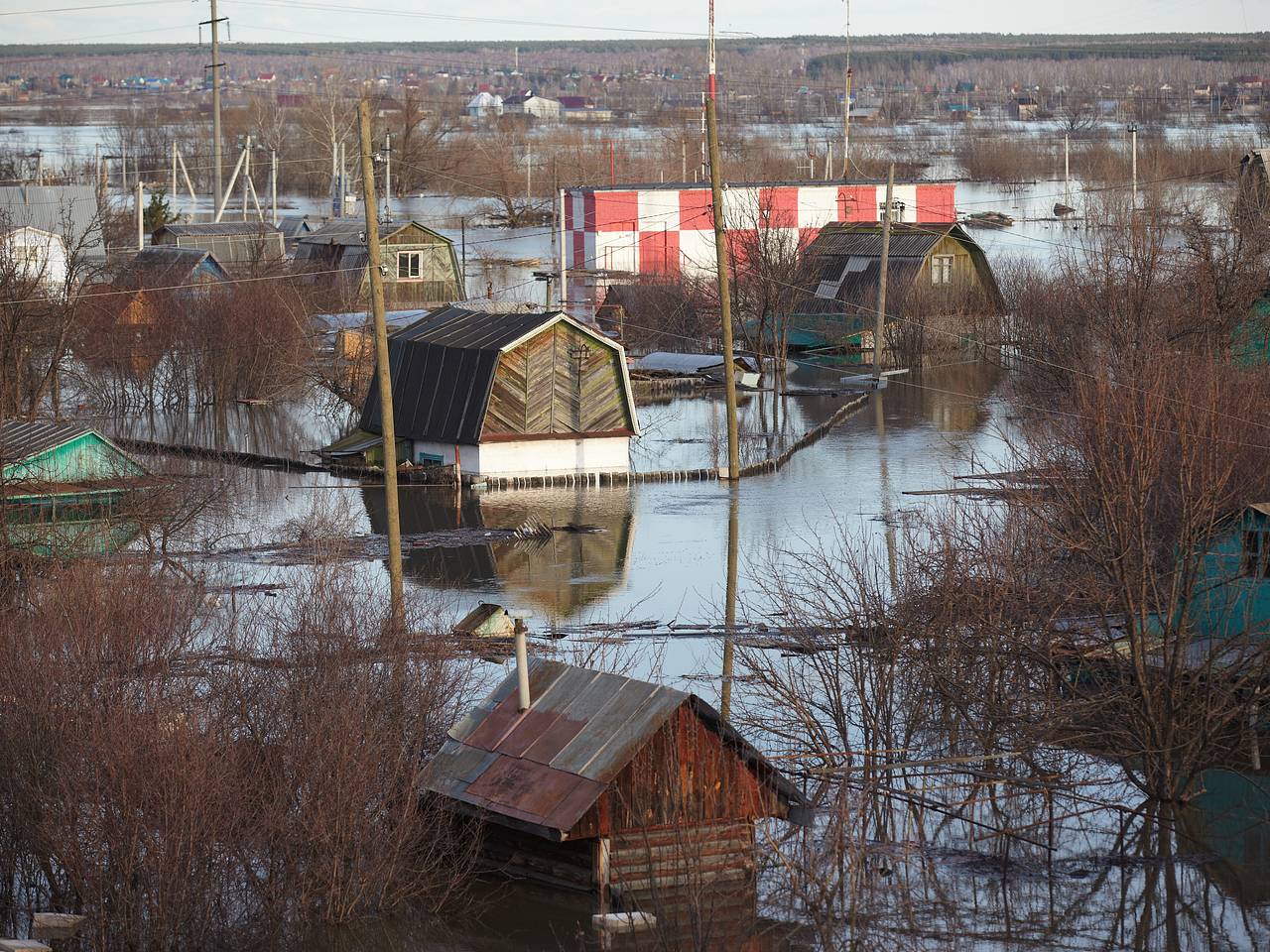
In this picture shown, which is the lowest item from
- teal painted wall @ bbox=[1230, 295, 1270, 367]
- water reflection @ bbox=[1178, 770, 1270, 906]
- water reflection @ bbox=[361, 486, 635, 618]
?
water reflection @ bbox=[1178, 770, 1270, 906]

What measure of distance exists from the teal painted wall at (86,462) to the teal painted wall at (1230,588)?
15.6 meters

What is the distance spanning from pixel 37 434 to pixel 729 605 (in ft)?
36.1

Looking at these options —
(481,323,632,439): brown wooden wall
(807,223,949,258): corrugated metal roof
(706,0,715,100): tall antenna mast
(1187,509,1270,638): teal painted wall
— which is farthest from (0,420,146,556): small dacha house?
(807,223,949,258): corrugated metal roof

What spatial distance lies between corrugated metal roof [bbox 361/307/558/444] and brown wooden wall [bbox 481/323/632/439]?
0.25 m

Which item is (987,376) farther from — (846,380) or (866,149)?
(866,149)

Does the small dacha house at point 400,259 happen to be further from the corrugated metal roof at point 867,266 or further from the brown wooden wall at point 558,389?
the brown wooden wall at point 558,389

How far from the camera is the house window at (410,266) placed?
52.1 m

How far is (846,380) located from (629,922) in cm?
3074

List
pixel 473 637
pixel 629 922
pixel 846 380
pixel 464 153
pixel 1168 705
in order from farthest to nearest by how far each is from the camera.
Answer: pixel 464 153 → pixel 846 380 → pixel 473 637 → pixel 1168 705 → pixel 629 922

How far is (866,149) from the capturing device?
9688cm

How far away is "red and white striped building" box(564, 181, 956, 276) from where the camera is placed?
55250 mm

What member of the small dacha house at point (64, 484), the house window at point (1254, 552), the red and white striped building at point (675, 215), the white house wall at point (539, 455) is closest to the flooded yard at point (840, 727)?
the white house wall at point (539, 455)

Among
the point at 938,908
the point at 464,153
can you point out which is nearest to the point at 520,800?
the point at 938,908

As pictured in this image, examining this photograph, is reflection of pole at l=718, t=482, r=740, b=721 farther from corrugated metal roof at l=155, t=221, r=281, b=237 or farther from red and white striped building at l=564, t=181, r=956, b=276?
corrugated metal roof at l=155, t=221, r=281, b=237
